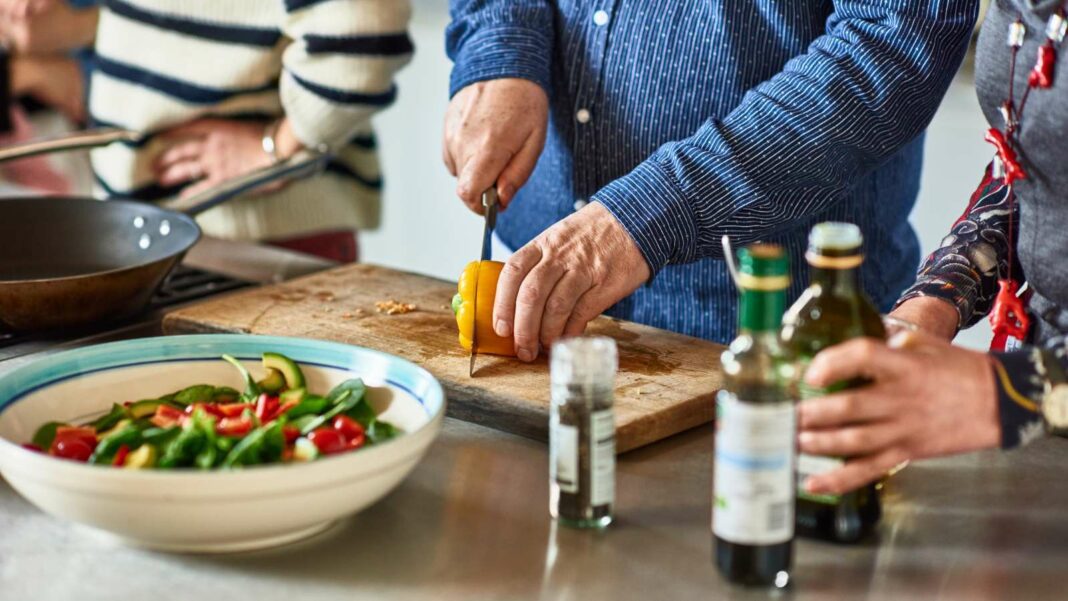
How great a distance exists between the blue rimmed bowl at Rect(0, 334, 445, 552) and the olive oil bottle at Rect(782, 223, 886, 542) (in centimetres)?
29

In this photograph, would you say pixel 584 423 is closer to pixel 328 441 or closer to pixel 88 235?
pixel 328 441

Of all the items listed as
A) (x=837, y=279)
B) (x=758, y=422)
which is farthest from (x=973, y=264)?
(x=758, y=422)

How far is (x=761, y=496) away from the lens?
33.7 inches

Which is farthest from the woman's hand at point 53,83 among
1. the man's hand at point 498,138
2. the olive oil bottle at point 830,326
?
the olive oil bottle at point 830,326

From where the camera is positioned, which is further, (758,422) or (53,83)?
(53,83)

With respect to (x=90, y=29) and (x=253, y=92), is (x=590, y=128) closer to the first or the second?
(x=253, y=92)

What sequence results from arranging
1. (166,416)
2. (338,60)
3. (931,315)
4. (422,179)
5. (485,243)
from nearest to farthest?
(166,416)
(931,315)
(485,243)
(338,60)
(422,179)

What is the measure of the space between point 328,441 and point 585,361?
0.23 meters

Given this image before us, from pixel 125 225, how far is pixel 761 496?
1124 mm

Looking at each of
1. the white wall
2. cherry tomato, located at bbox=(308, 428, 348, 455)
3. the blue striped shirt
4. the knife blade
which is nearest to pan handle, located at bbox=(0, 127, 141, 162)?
the blue striped shirt

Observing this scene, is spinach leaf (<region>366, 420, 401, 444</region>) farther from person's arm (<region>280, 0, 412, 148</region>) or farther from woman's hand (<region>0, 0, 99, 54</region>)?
woman's hand (<region>0, 0, 99, 54</region>)

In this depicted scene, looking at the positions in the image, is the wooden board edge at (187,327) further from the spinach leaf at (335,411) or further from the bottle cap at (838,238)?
the bottle cap at (838,238)

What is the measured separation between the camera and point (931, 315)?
1.25 meters

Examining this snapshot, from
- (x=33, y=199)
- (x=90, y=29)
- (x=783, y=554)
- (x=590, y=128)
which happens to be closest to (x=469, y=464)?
(x=783, y=554)
